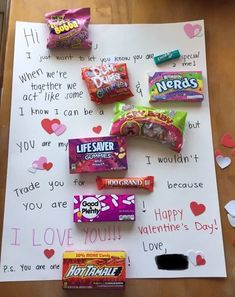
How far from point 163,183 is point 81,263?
229 millimetres

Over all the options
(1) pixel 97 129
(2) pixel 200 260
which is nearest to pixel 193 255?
Answer: (2) pixel 200 260

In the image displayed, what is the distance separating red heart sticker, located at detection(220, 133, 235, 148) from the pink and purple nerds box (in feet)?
0.75

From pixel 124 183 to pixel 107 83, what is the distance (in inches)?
8.7

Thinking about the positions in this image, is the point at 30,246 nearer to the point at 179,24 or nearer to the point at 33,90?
the point at 33,90

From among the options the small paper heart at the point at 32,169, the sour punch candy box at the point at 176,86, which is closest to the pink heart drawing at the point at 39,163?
the small paper heart at the point at 32,169

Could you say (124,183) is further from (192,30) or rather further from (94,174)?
(192,30)

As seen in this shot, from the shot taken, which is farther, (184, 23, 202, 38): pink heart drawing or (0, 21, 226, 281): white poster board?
(184, 23, 202, 38): pink heart drawing

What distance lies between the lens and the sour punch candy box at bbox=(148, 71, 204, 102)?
85cm

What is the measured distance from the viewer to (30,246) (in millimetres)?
766

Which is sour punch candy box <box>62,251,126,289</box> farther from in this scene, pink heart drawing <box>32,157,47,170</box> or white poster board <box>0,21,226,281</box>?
pink heart drawing <box>32,157,47,170</box>

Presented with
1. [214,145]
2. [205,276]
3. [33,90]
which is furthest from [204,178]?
[33,90]

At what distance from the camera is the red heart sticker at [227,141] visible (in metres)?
0.83

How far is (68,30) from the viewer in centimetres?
87

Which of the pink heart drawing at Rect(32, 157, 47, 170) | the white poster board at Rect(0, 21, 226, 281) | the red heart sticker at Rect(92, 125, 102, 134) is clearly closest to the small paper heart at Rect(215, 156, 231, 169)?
the white poster board at Rect(0, 21, 226, 281)
